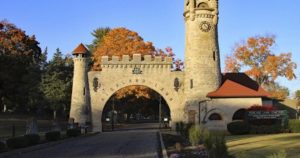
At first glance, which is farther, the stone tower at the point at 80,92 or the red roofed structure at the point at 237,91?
the stone tower at the point at 80,92

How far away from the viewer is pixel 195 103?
1934 inches

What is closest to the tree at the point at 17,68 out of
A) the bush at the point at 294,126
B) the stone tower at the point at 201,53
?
the stone tower at the point at 201,53

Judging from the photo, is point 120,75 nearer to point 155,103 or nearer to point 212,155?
point 155,103

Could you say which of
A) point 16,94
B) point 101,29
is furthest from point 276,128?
point 101,29

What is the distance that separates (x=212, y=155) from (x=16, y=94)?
5477 centimetres

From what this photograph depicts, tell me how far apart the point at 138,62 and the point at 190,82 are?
5.78 metres

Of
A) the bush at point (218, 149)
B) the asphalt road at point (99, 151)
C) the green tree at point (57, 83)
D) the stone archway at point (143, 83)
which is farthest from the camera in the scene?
the green tree at point (57, 83)

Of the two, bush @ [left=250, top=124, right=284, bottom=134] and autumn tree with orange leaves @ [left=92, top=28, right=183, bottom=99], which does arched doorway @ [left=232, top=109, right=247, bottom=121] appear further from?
autumn tree with orange leaves @ [left=92, top=28, right=183, bottom=99]

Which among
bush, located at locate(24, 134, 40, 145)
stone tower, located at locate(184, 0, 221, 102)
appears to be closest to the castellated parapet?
stone tower, located at locate(184, 0, 221, 102)

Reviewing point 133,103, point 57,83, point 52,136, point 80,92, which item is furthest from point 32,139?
point 133,103

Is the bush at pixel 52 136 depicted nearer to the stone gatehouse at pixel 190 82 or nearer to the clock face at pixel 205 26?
the stone gatehouse at pixel 190 82

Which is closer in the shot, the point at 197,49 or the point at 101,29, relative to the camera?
the point at 197,49

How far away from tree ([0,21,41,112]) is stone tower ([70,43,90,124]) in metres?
11.6

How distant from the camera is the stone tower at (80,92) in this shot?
51812mm
